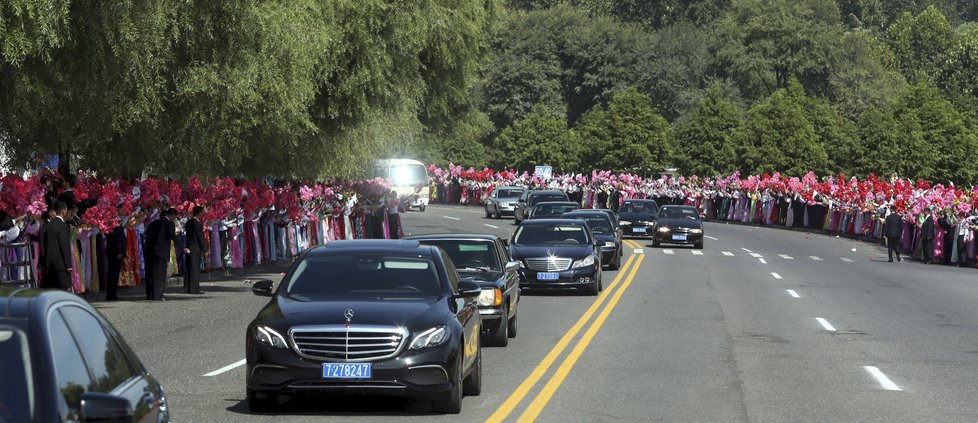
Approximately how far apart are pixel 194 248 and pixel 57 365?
2132cm

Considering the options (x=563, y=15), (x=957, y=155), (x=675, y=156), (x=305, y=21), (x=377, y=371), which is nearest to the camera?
(x=377, y=371)

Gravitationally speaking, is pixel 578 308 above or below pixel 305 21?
below

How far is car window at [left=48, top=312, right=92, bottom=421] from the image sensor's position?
526 centimetres

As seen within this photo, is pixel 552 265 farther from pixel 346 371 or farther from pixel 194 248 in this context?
pixel 346 371

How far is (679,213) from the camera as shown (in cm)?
5128

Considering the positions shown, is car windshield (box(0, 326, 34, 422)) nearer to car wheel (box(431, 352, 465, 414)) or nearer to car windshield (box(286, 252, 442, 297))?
car wheel (box(431, 352, 465, 414))

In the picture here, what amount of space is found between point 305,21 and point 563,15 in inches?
3637

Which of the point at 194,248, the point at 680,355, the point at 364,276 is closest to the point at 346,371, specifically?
the point at 364,276

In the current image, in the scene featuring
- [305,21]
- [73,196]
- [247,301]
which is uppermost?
[305,21]

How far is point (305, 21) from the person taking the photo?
2798cm

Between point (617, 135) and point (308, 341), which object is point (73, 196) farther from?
point (617, 135)

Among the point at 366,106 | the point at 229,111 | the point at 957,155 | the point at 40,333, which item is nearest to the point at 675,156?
the point at 957,155

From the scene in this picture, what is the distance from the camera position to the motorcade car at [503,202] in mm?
72562

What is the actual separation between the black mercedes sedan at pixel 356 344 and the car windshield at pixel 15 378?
586cm
